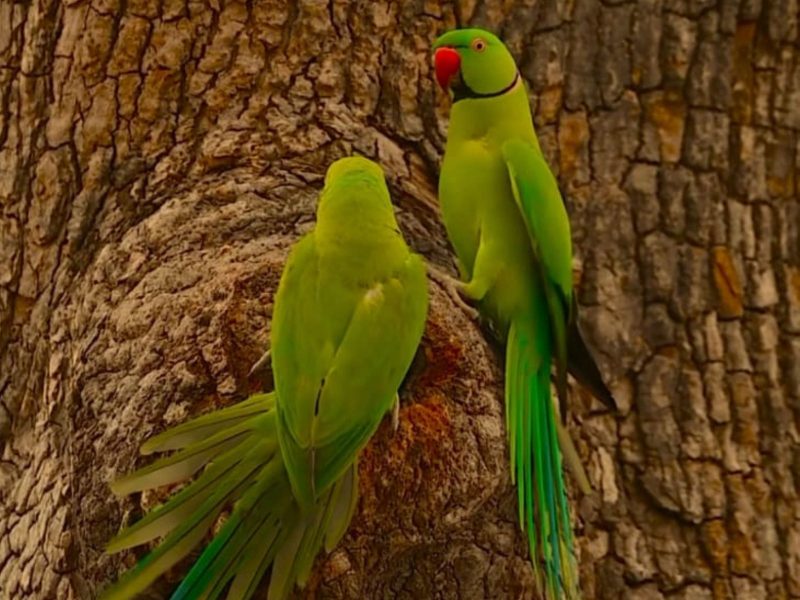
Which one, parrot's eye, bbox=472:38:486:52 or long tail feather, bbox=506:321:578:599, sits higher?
parrot's eye, bbox=472:38:486:52

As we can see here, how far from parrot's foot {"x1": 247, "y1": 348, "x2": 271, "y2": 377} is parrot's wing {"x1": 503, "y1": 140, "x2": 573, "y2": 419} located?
1.27 feet

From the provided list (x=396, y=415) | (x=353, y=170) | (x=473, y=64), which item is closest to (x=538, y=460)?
(x=396, y=415)

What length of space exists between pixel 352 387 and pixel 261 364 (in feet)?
0.58

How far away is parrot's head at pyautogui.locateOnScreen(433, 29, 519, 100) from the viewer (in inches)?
64.8

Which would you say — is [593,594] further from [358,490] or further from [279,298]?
[279,298]

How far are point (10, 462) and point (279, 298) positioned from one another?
2.24 feet

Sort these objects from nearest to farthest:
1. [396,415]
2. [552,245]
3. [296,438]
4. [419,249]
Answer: [296,438] → [396,415] → [552,245] → [419,249]

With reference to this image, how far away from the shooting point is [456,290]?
161 centimetres

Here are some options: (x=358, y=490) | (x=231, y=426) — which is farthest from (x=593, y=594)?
(x=231, y=426)

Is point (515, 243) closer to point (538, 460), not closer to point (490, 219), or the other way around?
point (490, 219)

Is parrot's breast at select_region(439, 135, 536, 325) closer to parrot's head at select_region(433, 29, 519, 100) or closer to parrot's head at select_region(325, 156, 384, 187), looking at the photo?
parrot's head at select_region(433, 29, 519, 100)

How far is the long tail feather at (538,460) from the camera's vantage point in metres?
1.46

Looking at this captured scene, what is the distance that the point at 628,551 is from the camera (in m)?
1.91

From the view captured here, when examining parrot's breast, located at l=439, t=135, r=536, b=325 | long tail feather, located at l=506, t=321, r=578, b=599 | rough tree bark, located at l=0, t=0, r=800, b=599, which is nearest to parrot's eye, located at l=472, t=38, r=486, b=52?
parrot's breast, located at l=439, t=135, r=536, b=325
